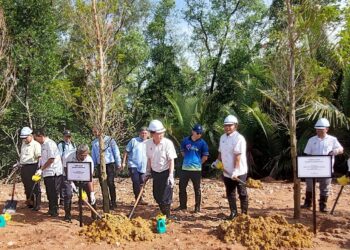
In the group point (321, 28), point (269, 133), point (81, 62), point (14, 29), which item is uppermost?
point (14, 29)

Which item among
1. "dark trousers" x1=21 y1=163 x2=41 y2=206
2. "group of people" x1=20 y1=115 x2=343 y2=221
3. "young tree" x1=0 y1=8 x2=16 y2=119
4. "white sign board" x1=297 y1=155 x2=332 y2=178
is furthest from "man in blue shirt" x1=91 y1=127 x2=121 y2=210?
"white sign board" x1=297 y1=155 x2=332 y2=178

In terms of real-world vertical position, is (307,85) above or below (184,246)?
above

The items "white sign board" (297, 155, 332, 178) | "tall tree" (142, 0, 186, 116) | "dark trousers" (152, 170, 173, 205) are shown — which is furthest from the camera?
"tall tree" (142, 0, 186, 116)

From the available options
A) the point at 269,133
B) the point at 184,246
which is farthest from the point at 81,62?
the point at 269,133

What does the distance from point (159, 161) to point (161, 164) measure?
0.06m

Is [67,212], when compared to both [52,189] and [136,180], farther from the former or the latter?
[136,180]

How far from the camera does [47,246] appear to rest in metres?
5.77

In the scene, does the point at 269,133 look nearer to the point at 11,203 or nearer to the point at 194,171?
the point at 194,171

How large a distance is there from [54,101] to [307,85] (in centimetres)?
958

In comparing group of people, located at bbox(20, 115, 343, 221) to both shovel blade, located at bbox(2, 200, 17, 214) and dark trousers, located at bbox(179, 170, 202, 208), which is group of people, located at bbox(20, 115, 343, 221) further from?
shovel blade, located at bbox(2, 200, 17, 214)

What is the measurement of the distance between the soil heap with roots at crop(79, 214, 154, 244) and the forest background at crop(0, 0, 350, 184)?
4.95ft

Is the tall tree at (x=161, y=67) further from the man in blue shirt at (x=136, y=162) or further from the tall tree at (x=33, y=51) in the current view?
the man in blue shirt at (x=136, y=162)

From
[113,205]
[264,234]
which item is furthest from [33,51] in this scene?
[264,234]

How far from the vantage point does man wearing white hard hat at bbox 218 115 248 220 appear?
656 cm
